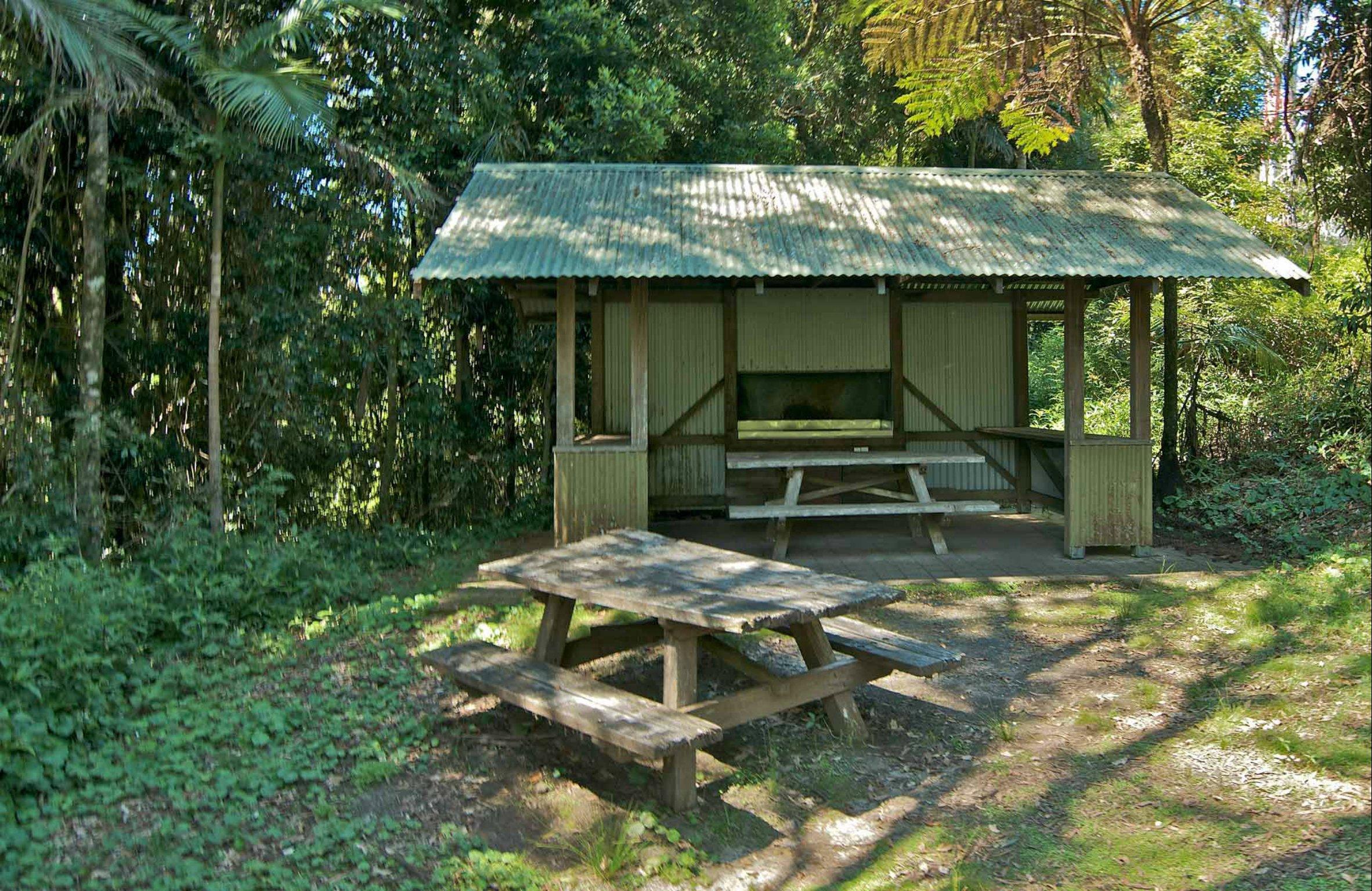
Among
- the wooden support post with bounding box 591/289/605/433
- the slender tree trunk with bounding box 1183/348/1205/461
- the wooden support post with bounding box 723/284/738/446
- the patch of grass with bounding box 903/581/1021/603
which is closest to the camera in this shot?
the patch of grass with bounding box 903/581/1021/603

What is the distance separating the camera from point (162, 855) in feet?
12.5

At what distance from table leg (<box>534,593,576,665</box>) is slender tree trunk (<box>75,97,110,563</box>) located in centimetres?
471

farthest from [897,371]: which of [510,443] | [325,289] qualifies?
[325,289]

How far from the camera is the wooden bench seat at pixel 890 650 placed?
15.3 feet

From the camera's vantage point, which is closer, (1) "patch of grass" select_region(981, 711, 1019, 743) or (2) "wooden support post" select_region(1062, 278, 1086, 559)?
(1) "patch of grass" select_region(981, 711, 1019, 743)

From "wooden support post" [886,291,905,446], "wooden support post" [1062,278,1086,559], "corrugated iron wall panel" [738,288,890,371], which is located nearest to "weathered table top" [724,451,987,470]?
"wooden support post" [1062,278,1086,559]

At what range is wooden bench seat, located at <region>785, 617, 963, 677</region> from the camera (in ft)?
15.3

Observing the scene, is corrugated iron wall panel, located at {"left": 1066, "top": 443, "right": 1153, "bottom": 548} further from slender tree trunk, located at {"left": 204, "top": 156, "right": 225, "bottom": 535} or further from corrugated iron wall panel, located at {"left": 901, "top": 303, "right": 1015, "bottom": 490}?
slender tree trunk, located at {"left": 204, "top": 156, "right": 225, "bottom": 535}

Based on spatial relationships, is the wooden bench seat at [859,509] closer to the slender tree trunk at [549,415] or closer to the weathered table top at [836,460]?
the weathered table top at [836,460]

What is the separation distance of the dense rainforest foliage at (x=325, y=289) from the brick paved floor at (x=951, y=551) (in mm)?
1114

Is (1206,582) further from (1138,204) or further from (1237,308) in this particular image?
(1237,308)

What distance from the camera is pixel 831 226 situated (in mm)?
8766

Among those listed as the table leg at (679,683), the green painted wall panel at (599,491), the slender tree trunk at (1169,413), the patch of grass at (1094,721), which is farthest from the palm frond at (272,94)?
the slender tree trunk at (1169,413)

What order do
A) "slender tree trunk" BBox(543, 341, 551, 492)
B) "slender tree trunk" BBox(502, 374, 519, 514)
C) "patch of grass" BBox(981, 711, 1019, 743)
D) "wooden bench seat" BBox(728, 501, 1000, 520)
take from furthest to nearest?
"slender tree trunk" BBox(543, 341, 551, 492), "slender tree trunk" BBox(502, 374, 519, 514), "wooden bench seat" BBox(728, 501, 1000, 520), "patch of grass" BBox(981, 711, 1019, 743)
